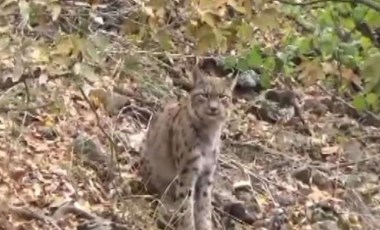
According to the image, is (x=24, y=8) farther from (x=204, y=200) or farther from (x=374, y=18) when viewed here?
(x=204, y=200)

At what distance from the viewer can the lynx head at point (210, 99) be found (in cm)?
723

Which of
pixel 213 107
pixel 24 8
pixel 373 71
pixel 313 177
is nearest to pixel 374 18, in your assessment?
pixel 373 71

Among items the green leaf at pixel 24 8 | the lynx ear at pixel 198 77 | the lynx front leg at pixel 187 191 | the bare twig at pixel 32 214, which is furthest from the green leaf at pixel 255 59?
the green leaf at pixel 24 8

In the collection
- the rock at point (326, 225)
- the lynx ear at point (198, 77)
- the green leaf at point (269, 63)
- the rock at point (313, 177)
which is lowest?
the rock at point (313, 177)

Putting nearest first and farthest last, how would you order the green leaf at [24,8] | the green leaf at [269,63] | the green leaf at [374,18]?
the green leaf at [24,8] → the green leaf at [374,18] → the green leaf at [269,63]

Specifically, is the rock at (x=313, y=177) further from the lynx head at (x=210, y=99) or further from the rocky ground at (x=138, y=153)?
the lynx head at (x=210, y=99)

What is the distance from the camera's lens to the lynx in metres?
7.23

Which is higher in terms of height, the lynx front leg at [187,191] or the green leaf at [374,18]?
the green leaf at [374,18]

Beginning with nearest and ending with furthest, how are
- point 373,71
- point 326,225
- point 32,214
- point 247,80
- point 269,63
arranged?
point 373,71, point 269,63, point 32,214, point 326,225, point 247,80

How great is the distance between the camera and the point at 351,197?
812cm

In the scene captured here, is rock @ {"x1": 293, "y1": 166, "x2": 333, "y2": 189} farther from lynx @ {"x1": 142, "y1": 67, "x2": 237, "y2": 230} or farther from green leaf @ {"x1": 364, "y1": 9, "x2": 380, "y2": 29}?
green leaf @ {"x1": 364, "y1": 9, "x2": 380, "y2": 29}

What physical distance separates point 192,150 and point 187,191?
0.97 feet

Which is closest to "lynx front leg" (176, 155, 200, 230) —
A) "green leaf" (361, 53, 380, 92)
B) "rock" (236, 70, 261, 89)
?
"rock" (236, 70, 261, 89)

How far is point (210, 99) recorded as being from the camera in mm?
7242
